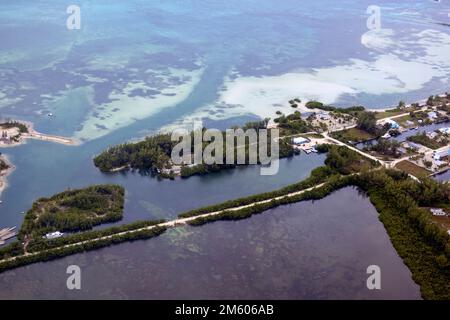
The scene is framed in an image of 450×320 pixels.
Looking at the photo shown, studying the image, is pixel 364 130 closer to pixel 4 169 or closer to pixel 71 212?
pixel 71 212

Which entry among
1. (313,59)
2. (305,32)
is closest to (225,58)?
(313,59)

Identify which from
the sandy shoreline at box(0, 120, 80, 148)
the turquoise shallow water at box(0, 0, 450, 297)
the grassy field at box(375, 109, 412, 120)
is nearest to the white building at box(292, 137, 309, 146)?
the turquoise shallow water at box(0, 0, 450, 297)

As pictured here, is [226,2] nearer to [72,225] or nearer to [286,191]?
[286,191]

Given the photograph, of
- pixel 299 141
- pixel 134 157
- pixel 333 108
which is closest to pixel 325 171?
pixel 299 141

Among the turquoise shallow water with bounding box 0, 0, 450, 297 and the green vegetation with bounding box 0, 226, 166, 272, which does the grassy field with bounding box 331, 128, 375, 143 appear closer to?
the turquoise shallow water with bounding box 0, 0, 450, 297

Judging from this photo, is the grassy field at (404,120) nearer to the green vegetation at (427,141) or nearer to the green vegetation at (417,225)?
the green vegetation at (427,141)

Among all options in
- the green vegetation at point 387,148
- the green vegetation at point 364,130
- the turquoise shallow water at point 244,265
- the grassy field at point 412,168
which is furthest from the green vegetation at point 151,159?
the grassy field at point 412,168
